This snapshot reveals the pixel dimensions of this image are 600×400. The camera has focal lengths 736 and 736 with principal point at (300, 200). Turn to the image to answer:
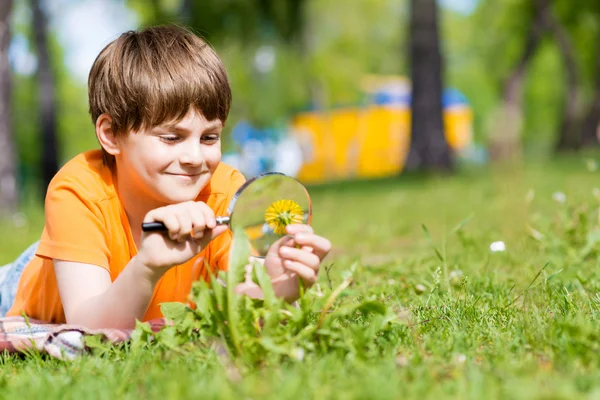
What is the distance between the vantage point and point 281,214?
7.55 feet

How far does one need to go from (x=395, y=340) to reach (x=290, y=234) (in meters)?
0.45

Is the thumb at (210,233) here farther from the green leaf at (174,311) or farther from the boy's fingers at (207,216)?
the green leaf at (174,311)

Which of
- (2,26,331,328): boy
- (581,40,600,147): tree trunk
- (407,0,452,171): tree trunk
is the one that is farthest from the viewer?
(581,40,600,147): tree trunk

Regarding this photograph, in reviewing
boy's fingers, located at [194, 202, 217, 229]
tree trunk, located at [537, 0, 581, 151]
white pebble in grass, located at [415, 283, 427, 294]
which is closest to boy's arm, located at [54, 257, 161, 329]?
boy's fingers, located at [194, 202, 217, 229]

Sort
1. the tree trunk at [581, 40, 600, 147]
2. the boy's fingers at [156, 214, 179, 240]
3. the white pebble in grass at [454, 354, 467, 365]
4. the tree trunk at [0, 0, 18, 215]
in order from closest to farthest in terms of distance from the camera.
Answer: the white pebble in grass at [454, 354, 467, 365], the boy's fingers at [156, 214, 179, 240], the tree trunk at [0, 0, 18, 215], the tree trunk at [581, 40, 600, 147]

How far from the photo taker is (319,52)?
2939 cm

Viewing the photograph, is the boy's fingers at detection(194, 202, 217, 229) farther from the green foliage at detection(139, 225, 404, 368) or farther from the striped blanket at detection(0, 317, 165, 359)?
the striped blanket at detection(0, 317, 165, 359)

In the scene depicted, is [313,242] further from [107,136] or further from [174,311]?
[107,136]

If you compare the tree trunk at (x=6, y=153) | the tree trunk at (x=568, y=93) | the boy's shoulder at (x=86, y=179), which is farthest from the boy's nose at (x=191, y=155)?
the tree trunk at (x=568, y=93)

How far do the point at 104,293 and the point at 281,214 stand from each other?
0.62 m

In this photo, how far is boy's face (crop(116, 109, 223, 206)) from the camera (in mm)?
2463

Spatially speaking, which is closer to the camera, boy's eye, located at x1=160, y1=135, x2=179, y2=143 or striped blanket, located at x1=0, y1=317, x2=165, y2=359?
striped blanket, located at x1=0, y1=317, x2=165, y2=359

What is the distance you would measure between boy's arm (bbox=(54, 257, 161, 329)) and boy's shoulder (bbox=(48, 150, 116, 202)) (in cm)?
27

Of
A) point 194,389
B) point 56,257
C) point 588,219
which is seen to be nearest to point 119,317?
point 56,257
